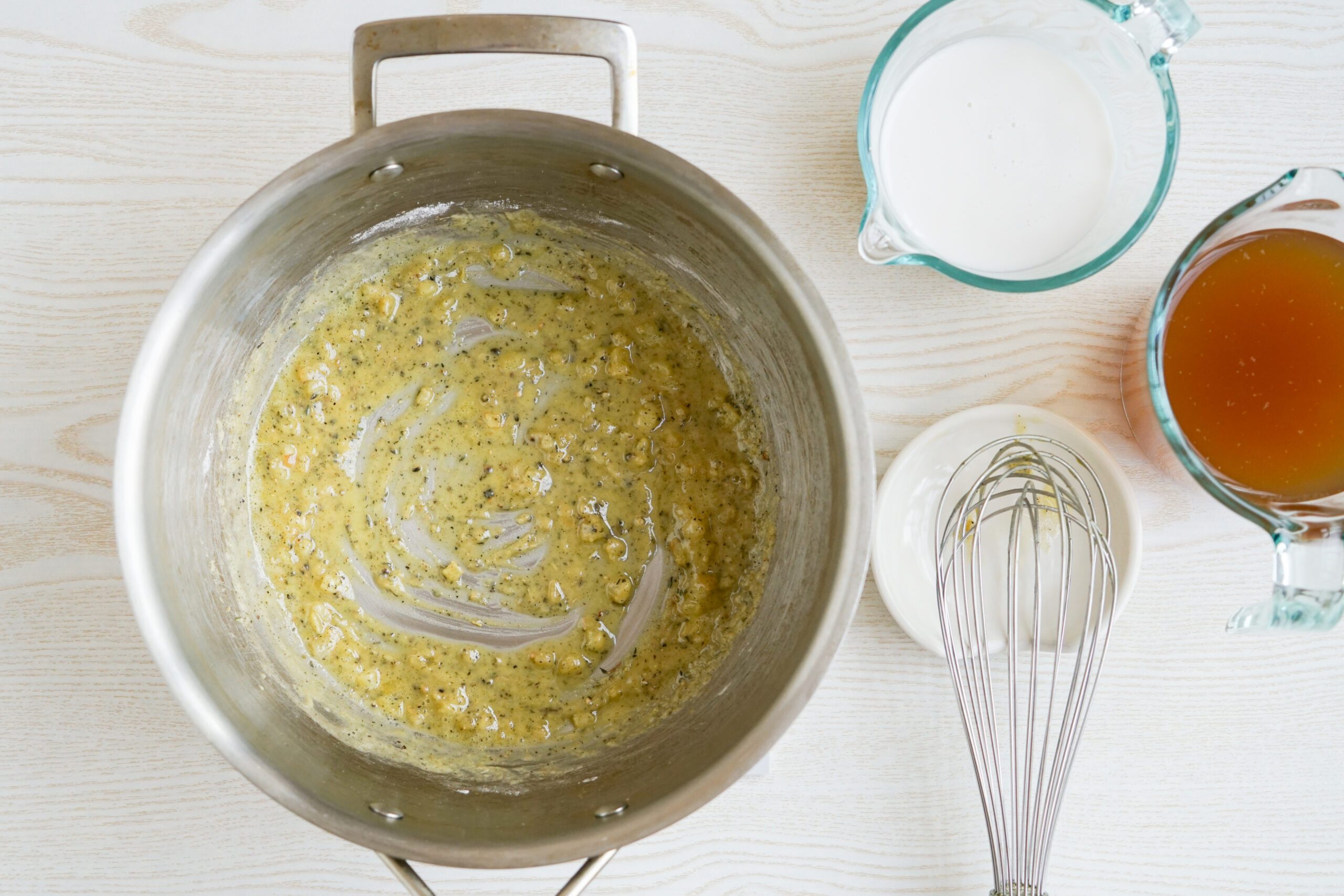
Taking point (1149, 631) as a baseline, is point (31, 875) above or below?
below

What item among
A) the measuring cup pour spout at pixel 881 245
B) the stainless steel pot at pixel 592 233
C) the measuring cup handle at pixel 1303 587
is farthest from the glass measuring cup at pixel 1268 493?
the stainless steel pot at pixel 592 233

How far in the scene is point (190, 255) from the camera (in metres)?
0.94

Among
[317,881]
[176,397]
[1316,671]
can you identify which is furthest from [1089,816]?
[176,397]

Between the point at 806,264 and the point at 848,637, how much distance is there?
383mm

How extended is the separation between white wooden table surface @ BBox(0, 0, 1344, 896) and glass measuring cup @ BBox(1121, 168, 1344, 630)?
0.36 feet

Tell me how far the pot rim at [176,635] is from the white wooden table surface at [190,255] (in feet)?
0.80

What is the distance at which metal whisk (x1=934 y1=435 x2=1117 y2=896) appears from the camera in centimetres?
89

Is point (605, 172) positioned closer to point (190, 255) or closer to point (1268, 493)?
point (190, 255)

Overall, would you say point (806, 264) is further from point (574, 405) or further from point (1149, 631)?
point (1149, 631)

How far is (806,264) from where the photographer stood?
93 centimetres

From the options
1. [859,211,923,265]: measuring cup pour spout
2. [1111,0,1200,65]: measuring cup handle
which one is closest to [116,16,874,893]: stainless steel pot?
[859,211,923,265]: measuring cup pour spout

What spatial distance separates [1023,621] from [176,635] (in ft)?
2.60

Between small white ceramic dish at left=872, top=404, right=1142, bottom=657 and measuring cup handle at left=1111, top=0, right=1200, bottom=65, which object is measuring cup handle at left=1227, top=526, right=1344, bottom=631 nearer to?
small white ceramic dish at left=872, top=404, right=1142, bottom=657

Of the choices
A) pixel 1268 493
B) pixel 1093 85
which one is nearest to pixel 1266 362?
pixel 1268 493
